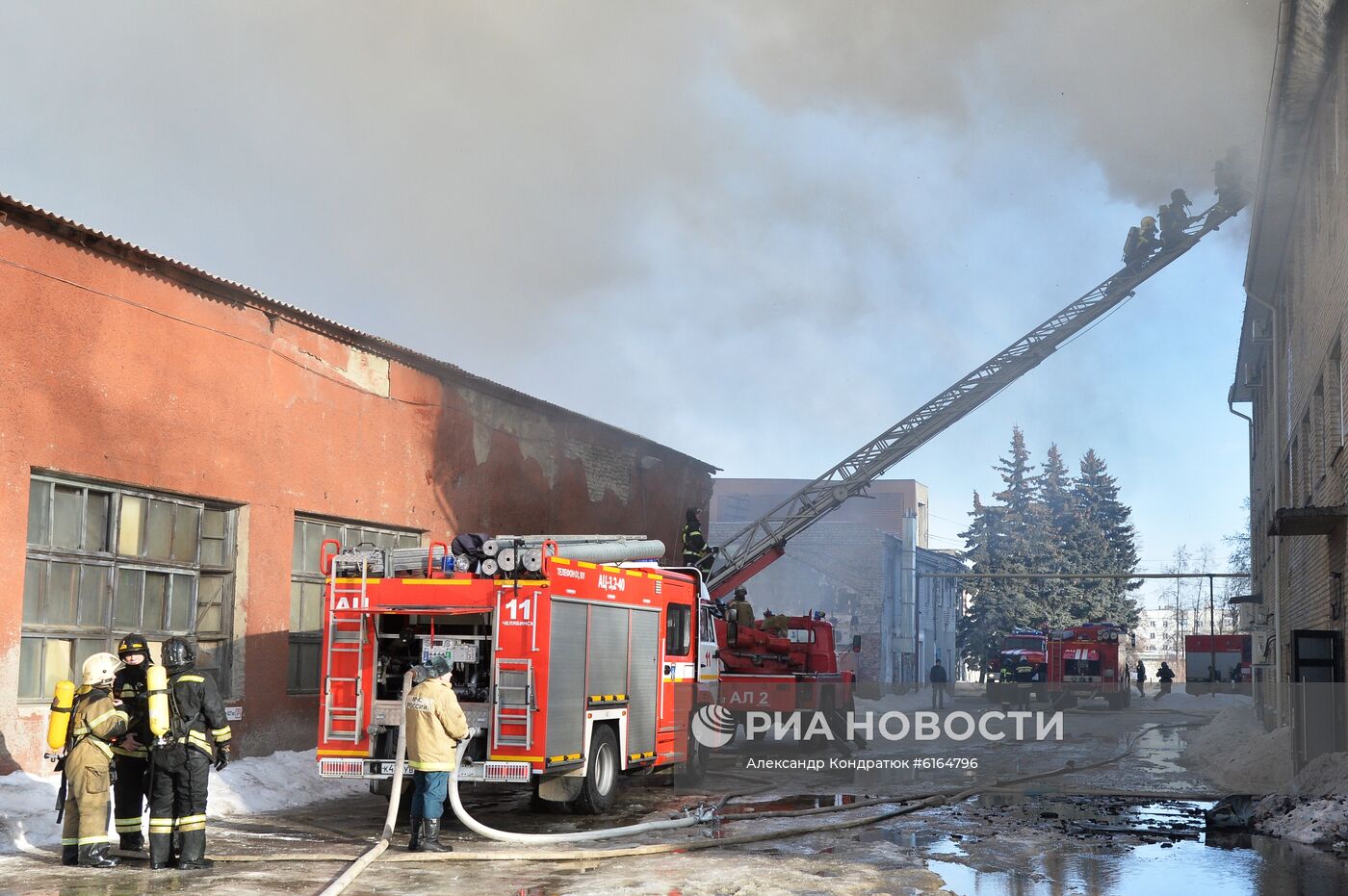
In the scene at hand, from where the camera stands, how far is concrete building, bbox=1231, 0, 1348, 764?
12711 millimetres

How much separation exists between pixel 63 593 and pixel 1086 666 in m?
31.2

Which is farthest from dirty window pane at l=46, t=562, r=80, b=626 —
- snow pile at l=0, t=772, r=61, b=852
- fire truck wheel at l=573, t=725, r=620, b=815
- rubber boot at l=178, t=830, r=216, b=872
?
fire truck wheel at l=573, t=725, r=620, b=815

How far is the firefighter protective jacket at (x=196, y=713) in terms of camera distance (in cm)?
878

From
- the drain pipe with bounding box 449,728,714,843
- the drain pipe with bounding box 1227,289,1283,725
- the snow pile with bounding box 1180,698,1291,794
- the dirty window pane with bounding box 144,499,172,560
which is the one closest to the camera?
the drain pipe with bounding box 449,728,714,843

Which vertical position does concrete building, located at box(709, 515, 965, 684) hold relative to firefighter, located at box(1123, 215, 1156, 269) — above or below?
below

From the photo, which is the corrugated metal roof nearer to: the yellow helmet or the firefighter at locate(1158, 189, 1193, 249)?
the yellow helmet

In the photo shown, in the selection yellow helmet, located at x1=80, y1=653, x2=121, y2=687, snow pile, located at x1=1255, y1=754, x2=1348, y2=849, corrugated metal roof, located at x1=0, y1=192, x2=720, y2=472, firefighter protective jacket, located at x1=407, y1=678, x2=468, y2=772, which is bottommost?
snow pile, located at x1=1255, y1=754, x2=1348, y2=849

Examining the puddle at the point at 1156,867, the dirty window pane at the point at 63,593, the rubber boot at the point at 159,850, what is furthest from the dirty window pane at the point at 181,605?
the puddle at the point at 1156,867

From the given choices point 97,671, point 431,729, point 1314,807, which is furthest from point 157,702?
point 1314,807

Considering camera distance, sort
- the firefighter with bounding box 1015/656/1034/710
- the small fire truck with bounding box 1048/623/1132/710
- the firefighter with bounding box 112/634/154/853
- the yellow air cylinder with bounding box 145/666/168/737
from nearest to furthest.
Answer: the yellow air cylinder with bounding box 145/666/168/737, the firefighter with bounding box 112/634/154/853, the firefighter with bounding box 1015/656/1034/710, the small fire truck with bounding box 1048/623/1132/710

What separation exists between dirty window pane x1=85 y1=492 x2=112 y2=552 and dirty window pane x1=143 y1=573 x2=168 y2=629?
0.76 metres

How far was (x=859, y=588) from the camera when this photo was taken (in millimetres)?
53875

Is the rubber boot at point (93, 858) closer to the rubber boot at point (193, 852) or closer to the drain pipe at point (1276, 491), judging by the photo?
the rubber boot at point (193, 852)

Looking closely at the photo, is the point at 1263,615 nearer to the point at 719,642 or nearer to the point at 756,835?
the point at 719,642
